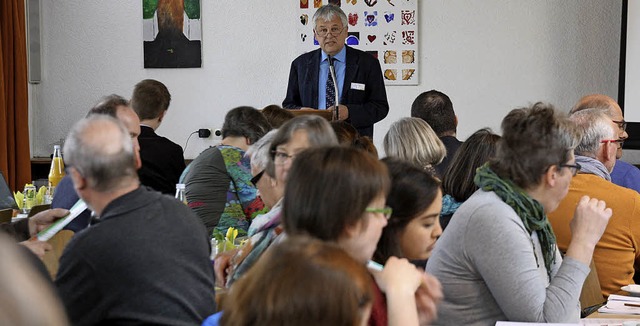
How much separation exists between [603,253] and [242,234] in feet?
5.43

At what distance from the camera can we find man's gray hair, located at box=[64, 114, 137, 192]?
7.97ft

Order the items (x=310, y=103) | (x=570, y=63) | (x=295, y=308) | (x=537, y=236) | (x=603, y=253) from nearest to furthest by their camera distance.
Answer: (x=295, y=308) → (x=537, y=236) → (x=603, y=253) → (x=310, y=103) → (x=570, y=63)

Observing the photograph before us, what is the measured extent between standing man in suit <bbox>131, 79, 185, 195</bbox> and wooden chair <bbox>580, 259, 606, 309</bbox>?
2579mm

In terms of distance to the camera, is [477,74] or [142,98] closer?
[142,98]

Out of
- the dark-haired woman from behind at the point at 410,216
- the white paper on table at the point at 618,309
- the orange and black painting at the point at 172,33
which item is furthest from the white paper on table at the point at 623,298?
the orange and black painting at the point at 172,33

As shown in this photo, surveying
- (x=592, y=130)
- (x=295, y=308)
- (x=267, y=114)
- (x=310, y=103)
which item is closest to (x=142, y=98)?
(x=267, y=114)

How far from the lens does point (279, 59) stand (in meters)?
8.41

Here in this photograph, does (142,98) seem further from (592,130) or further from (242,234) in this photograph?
(592,130)

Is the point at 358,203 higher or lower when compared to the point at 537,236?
higher

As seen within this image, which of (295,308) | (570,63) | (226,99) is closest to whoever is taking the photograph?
(295,308)

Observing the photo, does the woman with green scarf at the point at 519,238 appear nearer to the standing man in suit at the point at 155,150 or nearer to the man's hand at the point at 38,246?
the man's hand at the point at 38,246

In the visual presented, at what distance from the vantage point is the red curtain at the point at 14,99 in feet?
27.5

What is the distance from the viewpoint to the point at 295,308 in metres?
1.24

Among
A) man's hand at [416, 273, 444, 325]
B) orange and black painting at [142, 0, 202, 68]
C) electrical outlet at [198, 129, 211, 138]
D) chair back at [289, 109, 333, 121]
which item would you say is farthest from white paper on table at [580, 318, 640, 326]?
orange and black painting at [142, 0, 202, 68]
